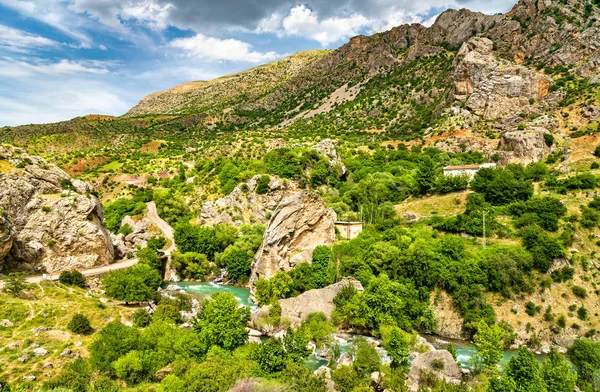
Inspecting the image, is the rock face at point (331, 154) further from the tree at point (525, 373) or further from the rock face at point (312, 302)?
the tree at point (525, 373)

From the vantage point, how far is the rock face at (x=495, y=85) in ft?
268

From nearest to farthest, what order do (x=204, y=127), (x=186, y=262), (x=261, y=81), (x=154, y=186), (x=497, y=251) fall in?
(x=497, y=251), (x=186, y=262), (x=154, y=186), (x=204, y=127), (x=261, y=81)

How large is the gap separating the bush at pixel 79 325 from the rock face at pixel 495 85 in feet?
291

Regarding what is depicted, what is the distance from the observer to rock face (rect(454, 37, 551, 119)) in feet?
268

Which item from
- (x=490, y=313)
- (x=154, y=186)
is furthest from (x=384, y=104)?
(x=490, y=313)

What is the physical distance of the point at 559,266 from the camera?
37406 millimetres

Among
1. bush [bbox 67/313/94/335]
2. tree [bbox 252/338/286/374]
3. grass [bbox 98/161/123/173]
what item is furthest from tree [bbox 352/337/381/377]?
grass [bbox 98/161/123/173]

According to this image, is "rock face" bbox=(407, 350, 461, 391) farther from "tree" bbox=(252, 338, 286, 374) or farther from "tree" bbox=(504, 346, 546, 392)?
"tree" bbox=(252, 338, 286, 374)

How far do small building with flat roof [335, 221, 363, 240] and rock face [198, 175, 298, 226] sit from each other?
15134mm

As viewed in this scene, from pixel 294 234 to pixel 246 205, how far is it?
19.6 m

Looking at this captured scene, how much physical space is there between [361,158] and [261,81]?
128918 millimetres

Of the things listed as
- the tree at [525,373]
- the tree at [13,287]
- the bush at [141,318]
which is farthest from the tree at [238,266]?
the tree at [525,373]

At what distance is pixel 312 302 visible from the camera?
35.8m

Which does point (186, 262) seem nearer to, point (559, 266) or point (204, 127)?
point (559, 266)
